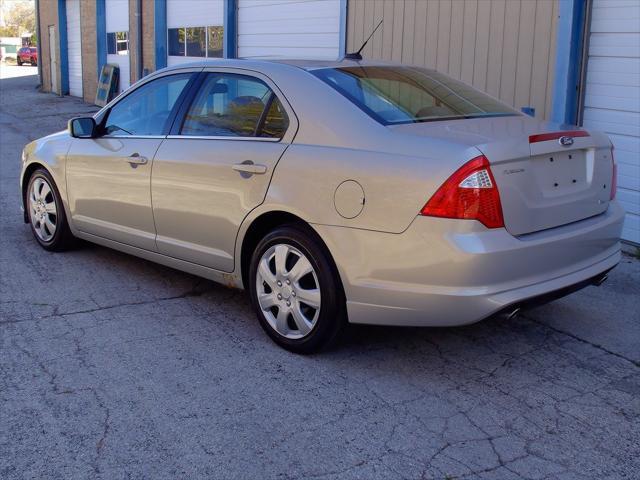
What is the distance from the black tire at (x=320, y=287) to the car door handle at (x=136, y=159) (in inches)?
51.7

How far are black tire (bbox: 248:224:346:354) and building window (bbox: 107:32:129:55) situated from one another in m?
17.6

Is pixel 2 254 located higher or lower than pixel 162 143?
lower

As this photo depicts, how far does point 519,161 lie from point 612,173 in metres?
1.02

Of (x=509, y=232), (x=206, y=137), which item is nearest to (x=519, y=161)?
(x=509, y=232)

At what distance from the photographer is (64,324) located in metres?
5.03

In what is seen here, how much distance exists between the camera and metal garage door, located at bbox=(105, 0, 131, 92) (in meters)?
20.8

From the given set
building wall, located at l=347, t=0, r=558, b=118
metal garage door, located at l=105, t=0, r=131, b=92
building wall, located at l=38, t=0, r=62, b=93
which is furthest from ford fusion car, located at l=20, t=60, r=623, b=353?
building wall, located at l=38, t=0, r=62, b=93

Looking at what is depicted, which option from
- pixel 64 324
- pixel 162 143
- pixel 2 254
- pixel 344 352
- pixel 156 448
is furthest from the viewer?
pixel 2 254

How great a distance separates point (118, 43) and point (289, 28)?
9.89 meters

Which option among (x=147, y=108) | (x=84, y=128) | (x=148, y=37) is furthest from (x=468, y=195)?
(x=148, y=37)

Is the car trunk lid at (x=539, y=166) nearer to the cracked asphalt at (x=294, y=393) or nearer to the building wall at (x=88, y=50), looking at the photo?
the cracked asphalt at (x=294, y=393)

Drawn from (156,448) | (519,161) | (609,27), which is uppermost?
(609,27)

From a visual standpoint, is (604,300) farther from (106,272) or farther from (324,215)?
(106,272)

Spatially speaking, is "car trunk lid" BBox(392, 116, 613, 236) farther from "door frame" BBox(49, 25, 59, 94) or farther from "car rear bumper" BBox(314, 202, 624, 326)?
"door frame" BBox(49, 25, 59, 94)
